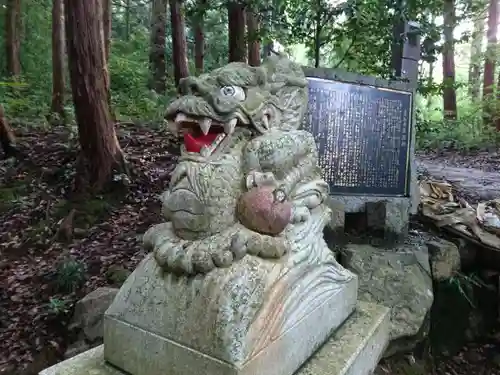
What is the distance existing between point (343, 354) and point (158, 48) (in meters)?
10.4

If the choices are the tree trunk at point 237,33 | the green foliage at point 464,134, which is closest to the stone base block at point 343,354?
the tree trunk at point 237,33

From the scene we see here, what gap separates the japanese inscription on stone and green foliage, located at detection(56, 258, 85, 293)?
2578mm

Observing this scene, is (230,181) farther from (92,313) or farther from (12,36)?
(12,36)

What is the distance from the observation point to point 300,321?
1.94 meters

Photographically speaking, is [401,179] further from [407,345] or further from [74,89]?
[74,89]

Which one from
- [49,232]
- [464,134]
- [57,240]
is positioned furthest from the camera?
[464,134]

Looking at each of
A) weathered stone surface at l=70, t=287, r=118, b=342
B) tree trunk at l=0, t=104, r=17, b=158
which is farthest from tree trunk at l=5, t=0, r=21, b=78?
weathered stone surface at l=70, t=287, r=118, b=342

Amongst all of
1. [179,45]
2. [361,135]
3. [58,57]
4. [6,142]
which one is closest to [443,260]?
[361,135]

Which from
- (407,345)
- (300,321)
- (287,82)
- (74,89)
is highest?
(74,89)

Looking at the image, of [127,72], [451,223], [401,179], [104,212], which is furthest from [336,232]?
[127,72]

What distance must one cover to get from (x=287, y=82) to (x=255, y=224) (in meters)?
0.84

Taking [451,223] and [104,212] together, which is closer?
[451,223]

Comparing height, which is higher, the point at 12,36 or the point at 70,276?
the point at 12,36

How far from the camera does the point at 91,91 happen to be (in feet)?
17.0
